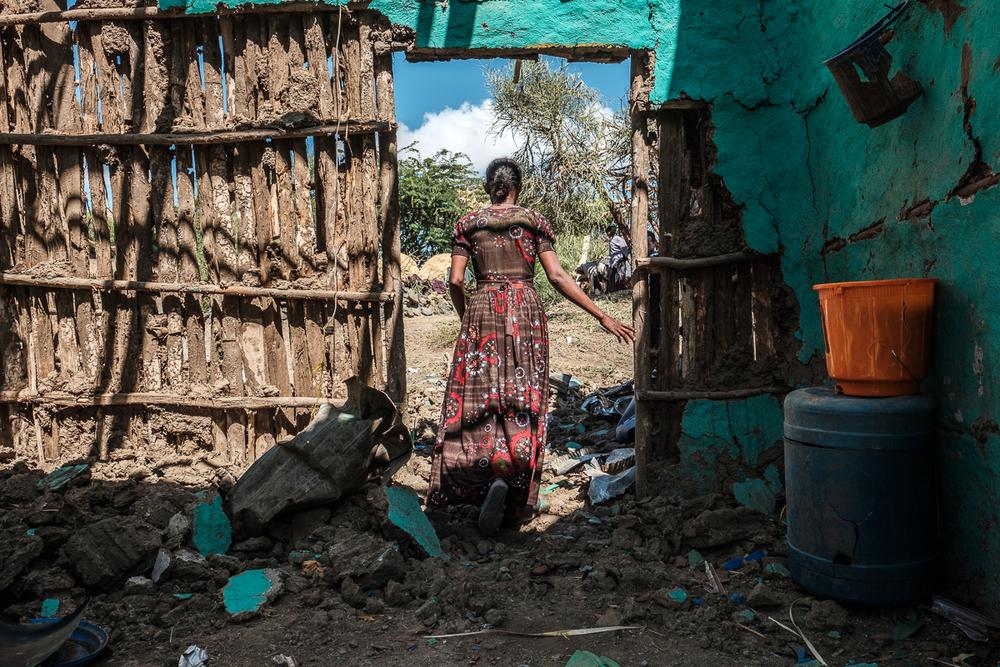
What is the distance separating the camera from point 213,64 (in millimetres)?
4008

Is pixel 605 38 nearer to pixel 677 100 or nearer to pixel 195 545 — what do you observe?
pixel 677 100

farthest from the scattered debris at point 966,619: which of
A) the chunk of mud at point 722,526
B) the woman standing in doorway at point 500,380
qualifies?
the woman standing in doorway at point 500,380

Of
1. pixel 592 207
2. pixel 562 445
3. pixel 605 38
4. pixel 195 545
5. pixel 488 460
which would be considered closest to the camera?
pixel 195 545

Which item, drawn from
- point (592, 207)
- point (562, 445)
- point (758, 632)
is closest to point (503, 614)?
point (758, 632)

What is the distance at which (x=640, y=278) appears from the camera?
4.00 m

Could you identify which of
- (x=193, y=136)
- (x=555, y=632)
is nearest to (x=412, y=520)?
(x=555, y=632)

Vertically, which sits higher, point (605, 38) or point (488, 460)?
point (605, 38)

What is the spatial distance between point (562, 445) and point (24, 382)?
11.7 ft

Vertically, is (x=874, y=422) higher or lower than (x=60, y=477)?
higher

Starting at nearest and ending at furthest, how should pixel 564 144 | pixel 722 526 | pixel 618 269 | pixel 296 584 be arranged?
pixel 296 584, pixel 722 526, pixel 618 269, pixel 564 144

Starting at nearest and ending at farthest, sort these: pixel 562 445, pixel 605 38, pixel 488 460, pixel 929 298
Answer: pixel 929 298 < pixel 488 460 < pixel 605 38 < pixel 562 445

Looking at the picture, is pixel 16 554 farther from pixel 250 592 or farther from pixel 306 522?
pixel 306 522

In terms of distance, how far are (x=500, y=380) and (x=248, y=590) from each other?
1562 millimetres

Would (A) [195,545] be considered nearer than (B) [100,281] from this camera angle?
Yes
